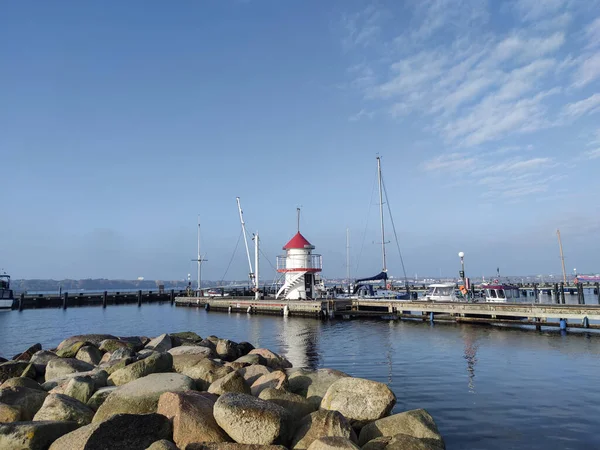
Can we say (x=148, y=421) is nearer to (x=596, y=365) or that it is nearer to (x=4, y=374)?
(x=4, y=374)

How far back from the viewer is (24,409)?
Answer: 366 inches

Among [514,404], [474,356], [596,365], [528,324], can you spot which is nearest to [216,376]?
[514,404]

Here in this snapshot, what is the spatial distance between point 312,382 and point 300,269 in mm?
34485

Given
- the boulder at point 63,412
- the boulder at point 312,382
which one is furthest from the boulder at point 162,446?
the boulder at point 312,382

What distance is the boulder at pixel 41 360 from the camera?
13.9 m

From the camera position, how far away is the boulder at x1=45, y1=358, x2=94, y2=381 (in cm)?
1300

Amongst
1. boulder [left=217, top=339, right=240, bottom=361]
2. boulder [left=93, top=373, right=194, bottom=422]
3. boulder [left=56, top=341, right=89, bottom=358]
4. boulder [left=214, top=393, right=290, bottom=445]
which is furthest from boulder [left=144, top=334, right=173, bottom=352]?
boulder [left=214, top=393, right=290, bottom=445]

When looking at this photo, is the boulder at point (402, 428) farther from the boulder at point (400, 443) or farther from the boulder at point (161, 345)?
the boulder at point (161, 345)

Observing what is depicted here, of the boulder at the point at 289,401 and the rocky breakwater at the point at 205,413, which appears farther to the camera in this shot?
the boulder at the point at 289,401

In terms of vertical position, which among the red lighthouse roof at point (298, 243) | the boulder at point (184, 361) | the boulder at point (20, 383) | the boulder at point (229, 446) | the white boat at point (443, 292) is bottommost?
the boulder at point (229, 446)

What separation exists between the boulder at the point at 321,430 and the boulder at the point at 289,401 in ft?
4.11

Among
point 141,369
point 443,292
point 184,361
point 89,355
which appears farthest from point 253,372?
point 443,292

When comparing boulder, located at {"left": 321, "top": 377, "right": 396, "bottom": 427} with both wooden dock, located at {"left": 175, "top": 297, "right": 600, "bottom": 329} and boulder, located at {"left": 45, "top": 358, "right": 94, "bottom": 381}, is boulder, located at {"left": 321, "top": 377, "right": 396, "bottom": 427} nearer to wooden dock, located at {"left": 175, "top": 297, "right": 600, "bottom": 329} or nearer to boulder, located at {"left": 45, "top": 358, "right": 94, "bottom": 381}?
boulder, located at {"left": 45, "top": 358, "right": 94, "bottom": 381}

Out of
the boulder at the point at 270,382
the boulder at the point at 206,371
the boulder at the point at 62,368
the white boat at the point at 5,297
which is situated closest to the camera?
the boulder at the point at 270,382
